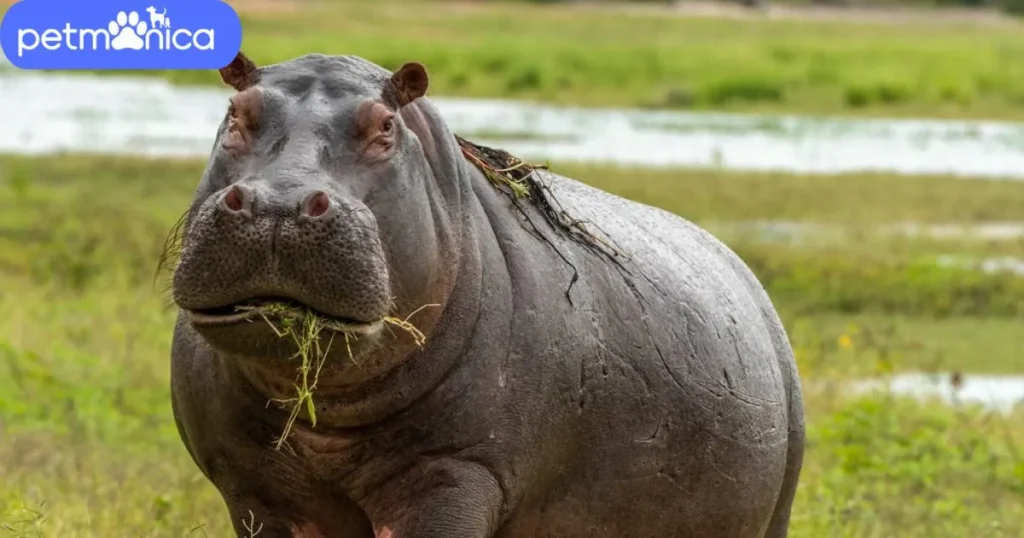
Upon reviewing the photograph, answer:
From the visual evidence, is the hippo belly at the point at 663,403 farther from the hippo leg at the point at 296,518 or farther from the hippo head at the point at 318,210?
the hippo head at the point at 318,210

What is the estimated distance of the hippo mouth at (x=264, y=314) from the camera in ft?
14.2

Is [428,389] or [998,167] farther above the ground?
[428,389]

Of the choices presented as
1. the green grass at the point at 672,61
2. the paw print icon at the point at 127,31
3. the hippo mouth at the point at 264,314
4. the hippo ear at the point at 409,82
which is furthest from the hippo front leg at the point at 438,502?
the green grass at the point at 672,61

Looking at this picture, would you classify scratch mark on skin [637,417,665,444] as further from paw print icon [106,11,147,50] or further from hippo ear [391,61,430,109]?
paw print icon [106,11,147,50]

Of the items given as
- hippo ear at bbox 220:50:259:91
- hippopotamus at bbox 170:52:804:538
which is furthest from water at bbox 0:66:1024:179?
hippo ear at bbox 220:50:259:91

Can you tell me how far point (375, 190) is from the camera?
4539 mm

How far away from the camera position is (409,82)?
15.5 feet

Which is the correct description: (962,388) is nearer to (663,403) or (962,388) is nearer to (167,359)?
(167,359)

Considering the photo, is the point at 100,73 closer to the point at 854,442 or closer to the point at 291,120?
the point at 854,442

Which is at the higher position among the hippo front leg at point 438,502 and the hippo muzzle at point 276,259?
the hippo muzzle at point 276,259

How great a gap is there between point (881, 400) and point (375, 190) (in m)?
5.81

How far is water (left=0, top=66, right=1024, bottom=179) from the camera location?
72.4 ft

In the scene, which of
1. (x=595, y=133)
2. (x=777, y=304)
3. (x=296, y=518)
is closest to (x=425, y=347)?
(x=296, y=518)

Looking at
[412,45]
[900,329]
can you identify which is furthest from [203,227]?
[412,45]
